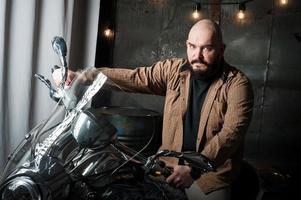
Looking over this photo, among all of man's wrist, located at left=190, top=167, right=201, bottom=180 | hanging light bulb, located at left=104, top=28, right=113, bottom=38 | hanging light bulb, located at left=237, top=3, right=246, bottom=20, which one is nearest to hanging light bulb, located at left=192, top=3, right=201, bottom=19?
hanging light bulb, located at left=237, top=3, right=246, bottom=20

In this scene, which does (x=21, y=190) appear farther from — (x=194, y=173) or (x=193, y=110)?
(x=193, y=110)

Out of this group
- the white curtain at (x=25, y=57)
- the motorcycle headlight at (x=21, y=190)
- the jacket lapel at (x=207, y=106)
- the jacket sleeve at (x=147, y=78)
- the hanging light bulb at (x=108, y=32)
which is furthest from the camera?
the hanging light bulb at (x=108, y=32)

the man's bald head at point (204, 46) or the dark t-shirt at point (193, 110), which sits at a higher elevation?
the man's bald head at point (204, 46)

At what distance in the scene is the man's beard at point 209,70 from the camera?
187 cm

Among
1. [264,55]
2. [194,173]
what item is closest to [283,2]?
[264,55]

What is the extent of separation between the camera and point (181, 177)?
1.12 metres

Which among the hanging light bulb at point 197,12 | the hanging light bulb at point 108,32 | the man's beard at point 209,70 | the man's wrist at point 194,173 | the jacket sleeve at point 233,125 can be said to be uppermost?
the hanging light bulb at point 197,12

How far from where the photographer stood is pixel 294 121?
3.36 m

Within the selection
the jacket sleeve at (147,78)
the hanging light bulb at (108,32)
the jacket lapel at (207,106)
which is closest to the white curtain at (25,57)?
the hanging light bulb at (108,32)

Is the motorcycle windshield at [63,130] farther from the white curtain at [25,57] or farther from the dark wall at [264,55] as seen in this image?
the dark wall at [264,55]

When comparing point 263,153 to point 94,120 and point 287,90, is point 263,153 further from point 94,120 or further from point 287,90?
point 94,120

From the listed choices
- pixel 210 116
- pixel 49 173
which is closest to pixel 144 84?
pixel 210 116

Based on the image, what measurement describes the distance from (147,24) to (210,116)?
2137 mm

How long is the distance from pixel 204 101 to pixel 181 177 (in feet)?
2.88
